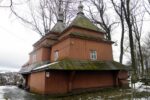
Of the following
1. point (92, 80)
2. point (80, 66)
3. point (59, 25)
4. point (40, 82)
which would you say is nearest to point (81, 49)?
point (80, 66)

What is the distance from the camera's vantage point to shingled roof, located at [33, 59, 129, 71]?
17.5 m

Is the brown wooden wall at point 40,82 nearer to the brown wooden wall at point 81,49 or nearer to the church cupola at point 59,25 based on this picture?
the brown wooden wall at point 81,49

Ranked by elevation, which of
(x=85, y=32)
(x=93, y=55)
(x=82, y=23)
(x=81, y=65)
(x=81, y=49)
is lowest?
(x=81, y=65)

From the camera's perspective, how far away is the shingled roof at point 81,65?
57.4 feet

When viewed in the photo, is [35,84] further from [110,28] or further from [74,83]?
[110,28]

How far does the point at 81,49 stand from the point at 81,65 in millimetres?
2237

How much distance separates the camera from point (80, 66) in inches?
736

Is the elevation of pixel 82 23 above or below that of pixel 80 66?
above

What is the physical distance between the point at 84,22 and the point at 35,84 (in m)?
9.44

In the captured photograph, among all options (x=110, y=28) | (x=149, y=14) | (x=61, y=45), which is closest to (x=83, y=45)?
(x=61, y=45)

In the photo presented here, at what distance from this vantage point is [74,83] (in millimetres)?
19047

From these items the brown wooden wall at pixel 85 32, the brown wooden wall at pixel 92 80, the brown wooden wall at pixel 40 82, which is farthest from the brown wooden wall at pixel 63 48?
the brown wooden wall at pixel 40 82

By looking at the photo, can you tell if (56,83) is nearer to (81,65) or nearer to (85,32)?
(81,65)

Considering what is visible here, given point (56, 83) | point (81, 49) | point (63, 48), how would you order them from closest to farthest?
point (56, 83), point (81, 49), point (63, 48)
